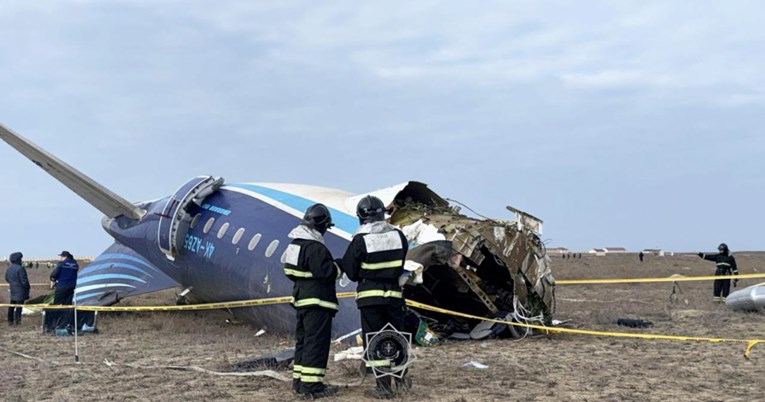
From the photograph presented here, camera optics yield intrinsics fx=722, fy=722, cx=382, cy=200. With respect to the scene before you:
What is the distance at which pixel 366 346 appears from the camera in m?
8.93

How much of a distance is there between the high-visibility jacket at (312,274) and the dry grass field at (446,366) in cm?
→ 120

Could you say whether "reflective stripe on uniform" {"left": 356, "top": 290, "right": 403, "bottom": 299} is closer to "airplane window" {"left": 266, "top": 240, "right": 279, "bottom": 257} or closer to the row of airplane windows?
the row of airplane windows

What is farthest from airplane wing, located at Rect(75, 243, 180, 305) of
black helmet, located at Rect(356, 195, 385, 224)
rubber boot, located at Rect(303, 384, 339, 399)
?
black helmet, located at Rect(356, 195, 385, 224)

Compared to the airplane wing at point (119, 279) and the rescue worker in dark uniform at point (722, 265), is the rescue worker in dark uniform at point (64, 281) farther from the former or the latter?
the rescue worker in dark uniform at point (722, 265)

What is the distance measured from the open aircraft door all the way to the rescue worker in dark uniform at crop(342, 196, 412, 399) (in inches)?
394

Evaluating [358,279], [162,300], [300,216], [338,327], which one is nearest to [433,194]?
[300,216]

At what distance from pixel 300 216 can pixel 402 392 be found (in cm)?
701

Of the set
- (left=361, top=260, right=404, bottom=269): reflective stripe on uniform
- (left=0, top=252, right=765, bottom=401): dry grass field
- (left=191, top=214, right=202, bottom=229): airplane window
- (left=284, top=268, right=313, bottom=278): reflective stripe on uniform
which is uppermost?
(left=191, top=214, right=202, bottom=229): airplane window

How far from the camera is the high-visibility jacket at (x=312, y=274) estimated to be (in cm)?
885

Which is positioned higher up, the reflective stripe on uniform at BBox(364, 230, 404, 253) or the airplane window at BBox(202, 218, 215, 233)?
the airplane window at BBox(202, 218, 215, 233)

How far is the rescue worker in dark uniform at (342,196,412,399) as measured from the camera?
28.9ft

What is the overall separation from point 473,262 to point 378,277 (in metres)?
5.48

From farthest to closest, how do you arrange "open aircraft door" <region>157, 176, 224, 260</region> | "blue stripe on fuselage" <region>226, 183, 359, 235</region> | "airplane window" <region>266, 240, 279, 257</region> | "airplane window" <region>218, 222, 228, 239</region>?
1. "open aircraft door" <region>157, 176, 224, 260</region>
2. "airplane window" <region>218, 222, 228, 239</region>
3. "airplane window" <region>266, 240, 279, 257</region>
4. "blue stripe on fuselage" <region>226, 183, 359, 235</region>

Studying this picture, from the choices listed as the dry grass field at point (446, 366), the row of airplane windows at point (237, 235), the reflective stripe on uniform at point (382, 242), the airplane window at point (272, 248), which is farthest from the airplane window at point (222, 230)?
the reflective stripe on uniform at point (382, 242)
